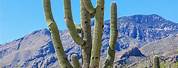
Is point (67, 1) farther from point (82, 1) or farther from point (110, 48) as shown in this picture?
point (110, 48)

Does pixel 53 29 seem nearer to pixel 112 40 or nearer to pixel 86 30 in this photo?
pixel 86 30

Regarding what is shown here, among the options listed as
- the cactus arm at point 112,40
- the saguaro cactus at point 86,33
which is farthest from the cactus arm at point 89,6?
the cactus arm at point 112,40

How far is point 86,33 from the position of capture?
10.9m

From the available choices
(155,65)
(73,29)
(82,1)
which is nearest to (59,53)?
(73,29)

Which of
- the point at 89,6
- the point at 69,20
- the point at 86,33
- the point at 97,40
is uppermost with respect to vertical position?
the point at 89,6

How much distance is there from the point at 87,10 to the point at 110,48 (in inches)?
43.5

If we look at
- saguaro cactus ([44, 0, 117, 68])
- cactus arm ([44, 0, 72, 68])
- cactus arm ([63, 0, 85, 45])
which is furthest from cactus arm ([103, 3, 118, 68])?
cactus arm ([44, 0, 72, 68])

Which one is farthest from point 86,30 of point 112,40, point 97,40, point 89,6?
point 97,40

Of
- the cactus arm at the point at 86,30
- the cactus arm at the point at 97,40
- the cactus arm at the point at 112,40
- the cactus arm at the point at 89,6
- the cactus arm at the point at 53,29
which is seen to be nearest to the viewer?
the cactus arm at the point at 97,40

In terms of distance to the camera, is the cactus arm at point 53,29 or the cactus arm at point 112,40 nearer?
the cactus arm at point 53,29

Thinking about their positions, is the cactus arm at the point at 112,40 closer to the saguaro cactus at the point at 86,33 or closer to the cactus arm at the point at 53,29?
the saguaro cactus at the point at 86,33

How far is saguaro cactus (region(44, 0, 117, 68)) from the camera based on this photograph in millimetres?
9812

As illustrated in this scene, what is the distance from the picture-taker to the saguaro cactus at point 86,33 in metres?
9.81

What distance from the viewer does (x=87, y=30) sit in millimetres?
10867
